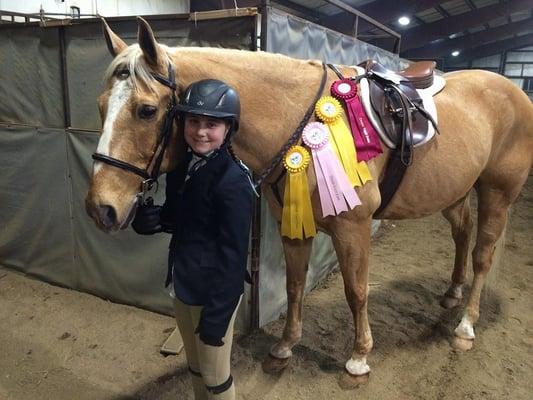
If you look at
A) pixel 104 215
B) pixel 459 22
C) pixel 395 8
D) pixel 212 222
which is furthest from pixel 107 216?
pixel 459 22

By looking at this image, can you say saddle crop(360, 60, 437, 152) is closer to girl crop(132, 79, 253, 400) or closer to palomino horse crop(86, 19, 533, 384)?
palomino horse crop(86, 19, 533, 384)

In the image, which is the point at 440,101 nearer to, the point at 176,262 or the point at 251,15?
the point at 251,15

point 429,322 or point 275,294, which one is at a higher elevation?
point 275,294

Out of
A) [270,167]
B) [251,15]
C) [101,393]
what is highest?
[251,15]

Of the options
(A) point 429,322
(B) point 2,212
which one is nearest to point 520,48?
(A) point 429,322

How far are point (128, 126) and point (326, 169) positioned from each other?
82 cm

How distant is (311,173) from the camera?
1763 millimetres

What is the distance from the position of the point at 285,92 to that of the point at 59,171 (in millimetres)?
1994

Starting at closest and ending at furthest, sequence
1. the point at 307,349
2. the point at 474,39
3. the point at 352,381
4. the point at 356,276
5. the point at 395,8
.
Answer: the point at 356,276 < the point at 352,381 < the point at 307,349 < the point at 395,8 < the point at 474,39

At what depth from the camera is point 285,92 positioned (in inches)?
68.1

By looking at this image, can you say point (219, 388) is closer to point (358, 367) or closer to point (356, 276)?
point (356, 276)

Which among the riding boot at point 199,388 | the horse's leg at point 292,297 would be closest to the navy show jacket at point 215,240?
the riding boot at point 199,388

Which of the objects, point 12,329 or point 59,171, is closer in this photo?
point 12,329

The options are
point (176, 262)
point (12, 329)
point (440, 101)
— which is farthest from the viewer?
point (12, 329)
